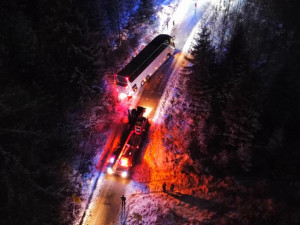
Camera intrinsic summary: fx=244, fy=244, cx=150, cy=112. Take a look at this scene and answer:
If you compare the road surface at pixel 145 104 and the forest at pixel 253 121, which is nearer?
the forest at pixel 253 121

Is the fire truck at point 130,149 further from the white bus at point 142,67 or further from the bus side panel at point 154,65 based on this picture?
the bus side panel at point 154,65

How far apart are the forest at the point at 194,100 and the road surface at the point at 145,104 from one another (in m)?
2.25

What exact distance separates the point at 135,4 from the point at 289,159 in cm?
2927

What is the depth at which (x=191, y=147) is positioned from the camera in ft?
84.1

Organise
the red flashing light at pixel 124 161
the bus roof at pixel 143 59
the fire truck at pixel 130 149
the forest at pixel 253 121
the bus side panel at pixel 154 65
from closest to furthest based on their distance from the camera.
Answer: the forest at pixel 253 121, the red flashing light at pixel 124 161, the fire truck at pixel 130 149, the bus roof at pixel 143 59, the bus side panel at pixel 154 65

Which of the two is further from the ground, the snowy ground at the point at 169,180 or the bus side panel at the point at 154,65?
the bus side panel at the point at 154,65

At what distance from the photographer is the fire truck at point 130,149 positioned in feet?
78.7

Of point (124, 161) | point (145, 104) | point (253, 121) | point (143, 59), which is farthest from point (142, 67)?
point (253, 121)

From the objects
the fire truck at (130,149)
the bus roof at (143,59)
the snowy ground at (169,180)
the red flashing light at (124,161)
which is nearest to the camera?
the snowy ground at (169,180)

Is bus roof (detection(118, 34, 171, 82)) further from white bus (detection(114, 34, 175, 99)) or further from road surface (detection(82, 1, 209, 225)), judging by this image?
road surface (detection(82, 1, 209, 225))

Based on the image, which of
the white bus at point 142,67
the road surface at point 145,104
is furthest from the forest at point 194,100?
the white bus at point 142,67

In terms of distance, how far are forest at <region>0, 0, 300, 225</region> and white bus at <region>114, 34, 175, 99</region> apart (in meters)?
3.10

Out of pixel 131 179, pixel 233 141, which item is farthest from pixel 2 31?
pixel 233 141

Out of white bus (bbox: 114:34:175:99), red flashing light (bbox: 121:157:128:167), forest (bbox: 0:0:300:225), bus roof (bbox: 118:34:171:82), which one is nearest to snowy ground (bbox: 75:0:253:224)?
forest (bbox: 0:0:300:225)
